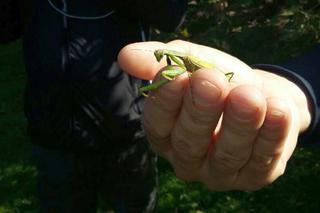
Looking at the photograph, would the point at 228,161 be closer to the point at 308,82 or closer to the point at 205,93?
the point at 205,93

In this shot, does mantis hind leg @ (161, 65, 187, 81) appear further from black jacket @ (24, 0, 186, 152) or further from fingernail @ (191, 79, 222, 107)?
black jacket @ (24, 0, 186, 152)

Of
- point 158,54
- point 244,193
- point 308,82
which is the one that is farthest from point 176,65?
point 244,193

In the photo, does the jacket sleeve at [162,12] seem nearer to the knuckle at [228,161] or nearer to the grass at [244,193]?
the grass at [244,193]

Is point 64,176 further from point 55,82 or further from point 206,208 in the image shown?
point 206,208

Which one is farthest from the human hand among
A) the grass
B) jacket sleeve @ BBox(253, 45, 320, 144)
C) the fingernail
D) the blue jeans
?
the grass

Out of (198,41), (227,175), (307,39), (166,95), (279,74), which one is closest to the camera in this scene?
(166,95)

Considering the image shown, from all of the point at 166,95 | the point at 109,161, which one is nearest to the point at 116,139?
the point at 109,161
